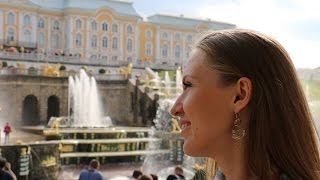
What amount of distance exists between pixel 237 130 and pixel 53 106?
3488cm

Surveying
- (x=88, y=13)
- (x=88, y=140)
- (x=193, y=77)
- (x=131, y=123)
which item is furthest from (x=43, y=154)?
(x=88, y=13)

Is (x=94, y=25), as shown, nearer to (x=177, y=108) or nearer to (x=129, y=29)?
(x=129, y=29)

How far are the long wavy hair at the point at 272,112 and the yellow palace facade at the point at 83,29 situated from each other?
174 ft

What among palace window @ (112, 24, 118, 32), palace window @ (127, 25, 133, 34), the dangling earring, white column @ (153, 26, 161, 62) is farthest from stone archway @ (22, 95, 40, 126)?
the dangling earring

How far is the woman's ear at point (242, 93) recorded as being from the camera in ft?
4.45

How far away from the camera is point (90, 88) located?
3528 cm

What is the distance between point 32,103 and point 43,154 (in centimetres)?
1978

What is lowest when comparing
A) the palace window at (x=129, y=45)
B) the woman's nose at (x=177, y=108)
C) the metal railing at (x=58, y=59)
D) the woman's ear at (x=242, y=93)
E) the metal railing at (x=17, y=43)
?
the woman's nose at (x=177, y=108)

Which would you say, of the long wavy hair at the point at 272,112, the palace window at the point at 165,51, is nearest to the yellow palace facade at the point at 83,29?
the palace window at the point at 165,51

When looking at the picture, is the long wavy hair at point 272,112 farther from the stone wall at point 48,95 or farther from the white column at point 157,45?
the white column at point 157,45

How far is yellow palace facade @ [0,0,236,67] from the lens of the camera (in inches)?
2196

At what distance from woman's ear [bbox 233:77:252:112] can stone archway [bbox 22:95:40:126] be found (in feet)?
109

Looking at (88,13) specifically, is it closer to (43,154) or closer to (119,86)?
(119,86)

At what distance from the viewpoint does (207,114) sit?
139cm
